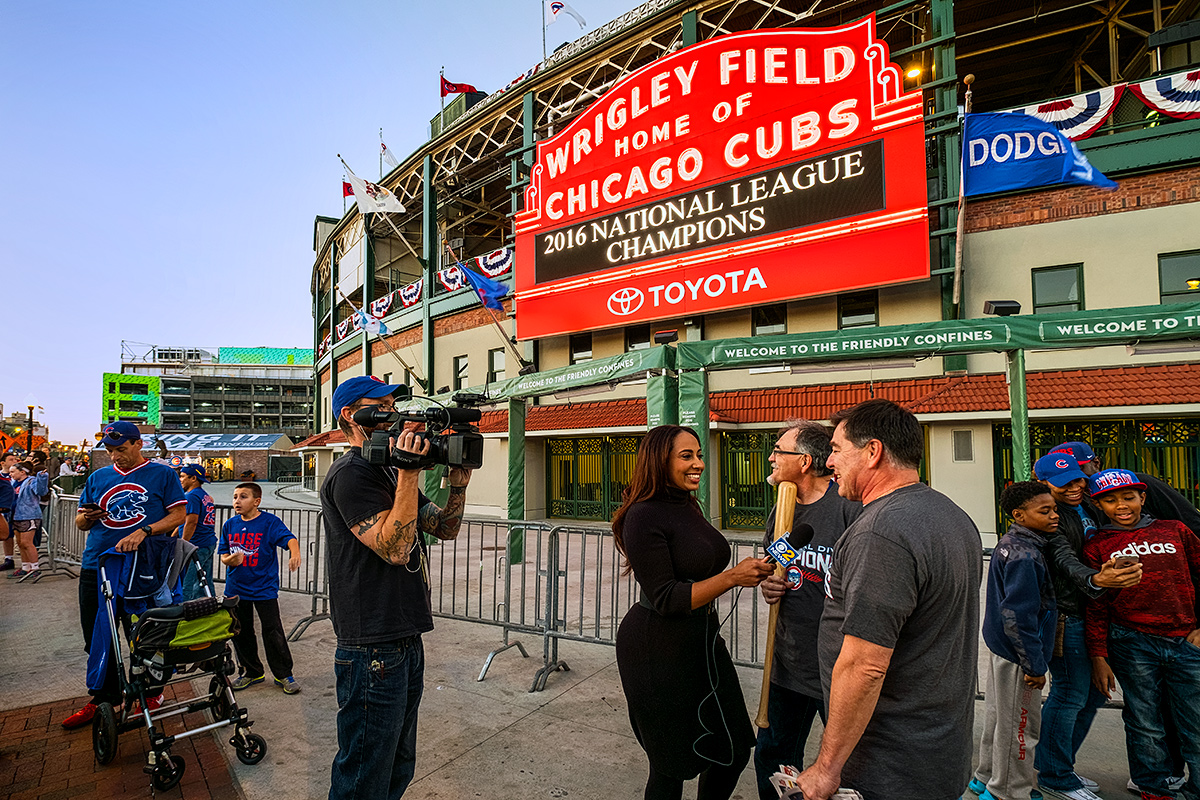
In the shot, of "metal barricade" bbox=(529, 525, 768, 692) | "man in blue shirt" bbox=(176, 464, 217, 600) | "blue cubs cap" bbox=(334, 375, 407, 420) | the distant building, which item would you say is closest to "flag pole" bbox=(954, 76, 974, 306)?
"metal barricade" bbox=(529, 525, 768, 692)

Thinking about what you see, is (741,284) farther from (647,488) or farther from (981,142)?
(647,488)

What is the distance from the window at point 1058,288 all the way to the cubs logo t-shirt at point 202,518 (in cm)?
1433

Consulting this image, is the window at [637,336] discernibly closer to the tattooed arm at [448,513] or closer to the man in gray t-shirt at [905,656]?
the tattooed arm at [448,513]

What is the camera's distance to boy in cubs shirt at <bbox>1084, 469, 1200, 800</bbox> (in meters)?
3.11

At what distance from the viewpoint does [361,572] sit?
8.23ft

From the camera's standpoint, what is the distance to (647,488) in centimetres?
261

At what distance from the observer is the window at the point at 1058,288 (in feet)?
38.7

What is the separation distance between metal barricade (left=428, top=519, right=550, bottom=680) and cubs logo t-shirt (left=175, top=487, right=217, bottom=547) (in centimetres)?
259

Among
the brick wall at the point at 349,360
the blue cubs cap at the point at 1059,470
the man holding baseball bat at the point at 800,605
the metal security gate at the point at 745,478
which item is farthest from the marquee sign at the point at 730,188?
the brick wall at the point at 349,360

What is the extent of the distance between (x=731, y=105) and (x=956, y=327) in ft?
30.1

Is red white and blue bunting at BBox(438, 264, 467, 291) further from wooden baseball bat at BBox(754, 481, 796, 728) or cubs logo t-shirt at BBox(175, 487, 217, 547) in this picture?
wooden baseball bat at BBox(754, 481, 796, 728)

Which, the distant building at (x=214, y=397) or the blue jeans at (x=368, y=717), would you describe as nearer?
the blue jeans at (x=368, y=717)

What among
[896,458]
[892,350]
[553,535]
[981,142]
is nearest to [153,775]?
[553,535]

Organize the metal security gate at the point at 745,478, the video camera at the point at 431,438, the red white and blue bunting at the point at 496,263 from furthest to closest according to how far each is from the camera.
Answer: the red white and blue bunting at the point at 496,263
the metal security gate at the point at 745,478
the video camera at the point at 431,438
